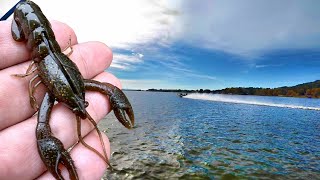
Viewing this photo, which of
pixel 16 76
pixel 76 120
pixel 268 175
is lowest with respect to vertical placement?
pixel 268 175

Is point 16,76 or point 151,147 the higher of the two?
point 16,76

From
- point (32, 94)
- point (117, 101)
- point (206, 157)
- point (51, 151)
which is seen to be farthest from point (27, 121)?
point (206, 157)

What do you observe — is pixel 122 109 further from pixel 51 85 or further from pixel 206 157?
pixel 206 157

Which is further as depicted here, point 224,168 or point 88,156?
point 224,168

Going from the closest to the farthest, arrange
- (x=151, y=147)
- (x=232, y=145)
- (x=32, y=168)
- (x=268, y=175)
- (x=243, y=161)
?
(x=32, y=168) → (x=268, y=175) → (x=243, y=161) → (x=151, y=147) → (x=232, y=145)

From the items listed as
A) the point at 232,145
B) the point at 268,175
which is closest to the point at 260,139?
the point at 232,145

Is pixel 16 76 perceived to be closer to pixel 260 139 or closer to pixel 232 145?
pixel 232 145

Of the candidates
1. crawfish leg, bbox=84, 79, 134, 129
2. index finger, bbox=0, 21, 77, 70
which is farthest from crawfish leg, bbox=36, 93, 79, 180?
index finger, bbox=0, 21, 77, 70
